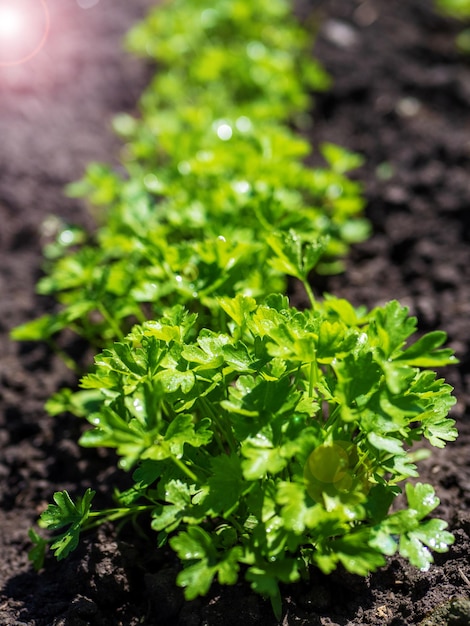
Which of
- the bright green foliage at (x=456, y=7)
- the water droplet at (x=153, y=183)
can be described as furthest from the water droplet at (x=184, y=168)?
the bright green foliage at (x=456, y=7)

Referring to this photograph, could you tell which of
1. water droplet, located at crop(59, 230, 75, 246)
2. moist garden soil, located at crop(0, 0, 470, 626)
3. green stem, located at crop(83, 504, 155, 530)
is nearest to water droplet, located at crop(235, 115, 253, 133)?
moist garden soil, located at crop(0, 0, 470, 626)

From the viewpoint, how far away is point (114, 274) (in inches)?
82.7

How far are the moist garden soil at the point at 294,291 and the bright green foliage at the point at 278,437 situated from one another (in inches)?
8.7

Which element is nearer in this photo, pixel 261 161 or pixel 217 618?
pixel 217 618

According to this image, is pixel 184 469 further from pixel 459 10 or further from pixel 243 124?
pixel 459 10

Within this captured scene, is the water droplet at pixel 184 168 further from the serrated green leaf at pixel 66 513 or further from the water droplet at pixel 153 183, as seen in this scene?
the serrated green leaf at pixel 66 513

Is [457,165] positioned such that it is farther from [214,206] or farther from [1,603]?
[1,603]

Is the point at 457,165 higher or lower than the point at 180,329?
lower

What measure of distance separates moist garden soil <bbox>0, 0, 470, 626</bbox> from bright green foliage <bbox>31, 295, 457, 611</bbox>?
0.22m

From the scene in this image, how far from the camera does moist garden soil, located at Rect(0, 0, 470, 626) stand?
63.6 inches

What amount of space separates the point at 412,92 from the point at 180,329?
283 cm

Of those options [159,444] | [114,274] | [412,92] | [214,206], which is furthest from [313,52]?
[159,444]

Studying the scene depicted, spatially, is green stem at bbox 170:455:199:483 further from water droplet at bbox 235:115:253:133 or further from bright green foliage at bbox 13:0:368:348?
water droplet at bbox 235:115:253:133

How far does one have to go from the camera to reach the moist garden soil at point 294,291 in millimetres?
1616
